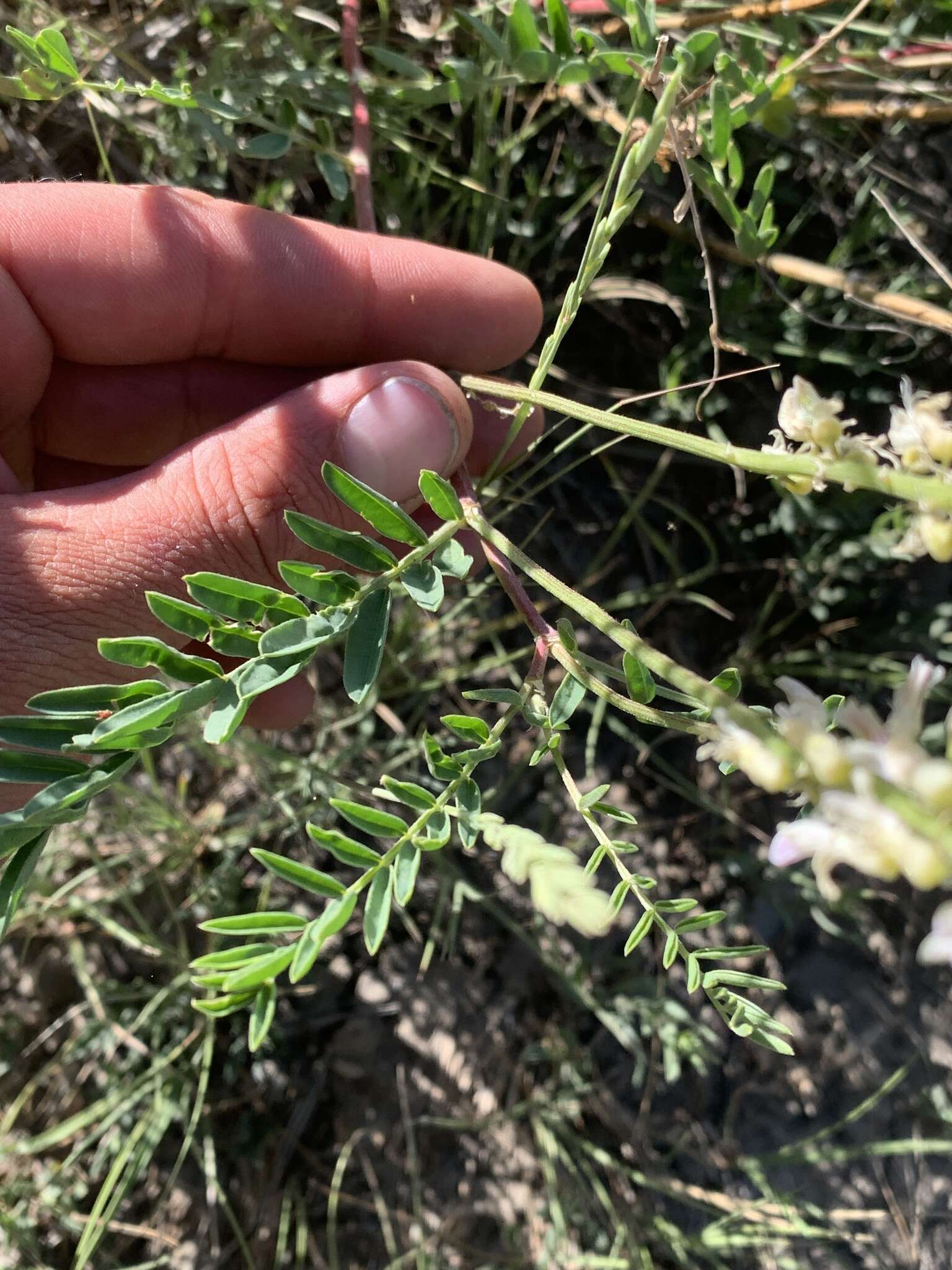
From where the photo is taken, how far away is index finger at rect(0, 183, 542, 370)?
1810 millimetres

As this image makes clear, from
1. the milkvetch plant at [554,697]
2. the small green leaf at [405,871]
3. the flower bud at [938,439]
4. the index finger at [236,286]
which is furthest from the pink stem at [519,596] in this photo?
the index finger at [236,286]

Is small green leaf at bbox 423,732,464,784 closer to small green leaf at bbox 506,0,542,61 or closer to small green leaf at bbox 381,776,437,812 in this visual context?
small green leaf at bbox 381,776,437,812

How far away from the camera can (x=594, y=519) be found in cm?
271

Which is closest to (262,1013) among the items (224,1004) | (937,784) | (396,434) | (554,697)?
(224,1004)

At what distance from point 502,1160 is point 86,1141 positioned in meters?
1.16

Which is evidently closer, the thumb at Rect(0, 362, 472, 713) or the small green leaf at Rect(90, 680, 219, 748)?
the small green leaf at Rect(90, 680, 219, 748)

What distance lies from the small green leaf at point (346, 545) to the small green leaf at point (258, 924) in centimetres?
46

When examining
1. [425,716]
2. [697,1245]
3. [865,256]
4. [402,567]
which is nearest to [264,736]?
[425,716]

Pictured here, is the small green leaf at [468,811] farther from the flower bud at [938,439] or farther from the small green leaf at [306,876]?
the flower bud at [938,439]

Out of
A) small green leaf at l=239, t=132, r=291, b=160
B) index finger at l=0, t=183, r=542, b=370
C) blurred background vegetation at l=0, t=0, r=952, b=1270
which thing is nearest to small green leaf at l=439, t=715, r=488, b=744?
blurred background vegetation at l=0, t=0, r=952, b=1270

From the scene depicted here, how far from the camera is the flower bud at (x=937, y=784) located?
2.21 ft

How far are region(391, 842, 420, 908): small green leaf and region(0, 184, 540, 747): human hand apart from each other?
0.69 m

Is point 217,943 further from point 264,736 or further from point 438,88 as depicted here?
point 438,88

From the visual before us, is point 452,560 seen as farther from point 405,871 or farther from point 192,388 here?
point 192,388
